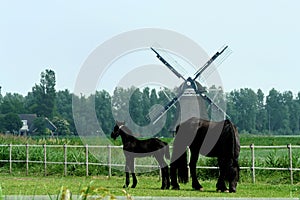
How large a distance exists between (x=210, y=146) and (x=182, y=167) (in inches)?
38.7

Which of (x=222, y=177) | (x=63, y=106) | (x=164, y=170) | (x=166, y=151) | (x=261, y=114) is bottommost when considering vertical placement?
(x=222, y=177)

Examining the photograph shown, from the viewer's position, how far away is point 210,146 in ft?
43.7

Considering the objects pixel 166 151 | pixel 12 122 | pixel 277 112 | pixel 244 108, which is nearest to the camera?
pixel 166 151

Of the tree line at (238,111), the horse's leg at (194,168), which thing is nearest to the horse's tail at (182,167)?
the horse's leg at (194,168)

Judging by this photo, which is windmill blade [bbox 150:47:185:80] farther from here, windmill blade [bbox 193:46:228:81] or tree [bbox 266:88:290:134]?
tree [bbox 266:88:290:134]

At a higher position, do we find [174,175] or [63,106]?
[63,106]

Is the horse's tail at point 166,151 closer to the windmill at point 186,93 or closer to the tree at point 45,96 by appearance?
the windmill at point 186,93

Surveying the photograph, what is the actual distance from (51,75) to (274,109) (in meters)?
34.9

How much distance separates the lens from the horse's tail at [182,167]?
13758mm

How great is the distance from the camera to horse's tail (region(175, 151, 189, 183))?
1376cm

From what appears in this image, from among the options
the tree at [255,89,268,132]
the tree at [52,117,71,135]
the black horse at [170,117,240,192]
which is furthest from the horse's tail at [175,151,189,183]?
the tree at [255,89,268,132]

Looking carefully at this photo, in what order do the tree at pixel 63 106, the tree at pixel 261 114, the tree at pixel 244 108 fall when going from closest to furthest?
the tree at pixel 244 108
the tree at pixel 261 114
the tree at pixel 63 106

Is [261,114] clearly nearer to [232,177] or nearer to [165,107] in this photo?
[165,107]

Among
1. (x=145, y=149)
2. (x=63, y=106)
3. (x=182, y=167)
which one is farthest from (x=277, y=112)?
(x=145, y=149)
